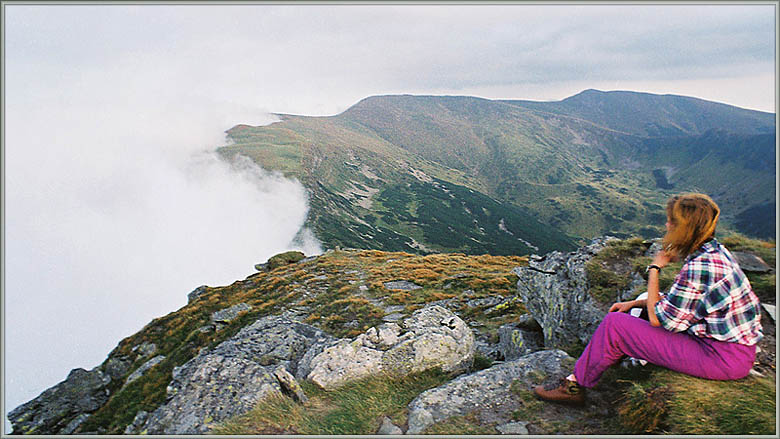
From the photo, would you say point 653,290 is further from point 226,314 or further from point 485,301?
point 226,314

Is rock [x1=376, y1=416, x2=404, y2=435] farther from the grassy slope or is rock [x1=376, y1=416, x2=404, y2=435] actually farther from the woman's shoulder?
the woman's shoulder

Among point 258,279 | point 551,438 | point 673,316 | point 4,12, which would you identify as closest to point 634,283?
point 673,316

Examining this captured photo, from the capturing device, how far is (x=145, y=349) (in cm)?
3148

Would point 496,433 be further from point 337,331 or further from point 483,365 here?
point 337,331

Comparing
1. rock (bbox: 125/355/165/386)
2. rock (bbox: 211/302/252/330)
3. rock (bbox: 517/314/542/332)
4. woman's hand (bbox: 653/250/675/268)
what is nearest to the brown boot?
woman's hand (bbox: 653/250/675/268)

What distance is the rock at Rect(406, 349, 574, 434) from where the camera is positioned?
26.6ft

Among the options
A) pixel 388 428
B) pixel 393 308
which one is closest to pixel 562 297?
pixel 388 428

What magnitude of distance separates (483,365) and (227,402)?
26.3ft

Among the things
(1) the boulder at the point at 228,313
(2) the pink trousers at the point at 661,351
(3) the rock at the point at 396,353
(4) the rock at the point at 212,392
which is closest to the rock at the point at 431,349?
(3) the rock at the point at 396,353

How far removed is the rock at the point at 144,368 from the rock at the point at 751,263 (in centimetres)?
3267

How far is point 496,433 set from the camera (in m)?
7.50

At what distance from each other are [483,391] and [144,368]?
2830cm

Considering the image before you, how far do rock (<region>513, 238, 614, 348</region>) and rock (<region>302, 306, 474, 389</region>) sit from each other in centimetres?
334

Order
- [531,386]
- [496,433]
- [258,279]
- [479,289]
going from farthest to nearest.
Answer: [258,279] → [479,289] → [531,386] → [496,433]
